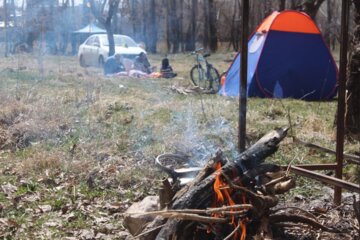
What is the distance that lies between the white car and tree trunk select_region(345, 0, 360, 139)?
1059 cm

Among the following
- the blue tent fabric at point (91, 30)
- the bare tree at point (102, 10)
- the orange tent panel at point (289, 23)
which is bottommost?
the blue tent fabric at point (91, 30)

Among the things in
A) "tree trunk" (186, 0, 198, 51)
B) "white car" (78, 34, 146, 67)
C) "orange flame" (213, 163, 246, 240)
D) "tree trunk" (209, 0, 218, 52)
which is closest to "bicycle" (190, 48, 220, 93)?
"white car" (78, 34, 146, 67)

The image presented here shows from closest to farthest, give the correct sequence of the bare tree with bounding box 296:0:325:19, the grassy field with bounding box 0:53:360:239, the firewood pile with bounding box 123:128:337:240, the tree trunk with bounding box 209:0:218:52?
1. the firewood pile with bounding box 123:128:337:240
2. the grassy field with bounding box 0:53:360:239
3. the bare tree with bounding box 296:0:325:19
4. the tree trunk with bounding box 209:0:218:52

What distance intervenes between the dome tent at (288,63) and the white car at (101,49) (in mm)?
6661

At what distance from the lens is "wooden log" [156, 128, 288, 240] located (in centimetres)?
291

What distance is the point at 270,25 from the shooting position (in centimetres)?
1003

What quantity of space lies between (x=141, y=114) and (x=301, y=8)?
240 inches

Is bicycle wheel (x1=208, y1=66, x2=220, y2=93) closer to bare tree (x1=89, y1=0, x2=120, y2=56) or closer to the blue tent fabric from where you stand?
bare tree (x1=89, y1=0, x2=120, y2=56)

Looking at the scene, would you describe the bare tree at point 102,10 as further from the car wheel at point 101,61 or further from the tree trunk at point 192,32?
the tree trunk at point 192,32

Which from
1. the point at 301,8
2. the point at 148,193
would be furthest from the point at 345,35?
the point at 301,8

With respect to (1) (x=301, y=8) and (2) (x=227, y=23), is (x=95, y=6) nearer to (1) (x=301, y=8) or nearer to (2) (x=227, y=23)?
(1) (x=301, y=8)

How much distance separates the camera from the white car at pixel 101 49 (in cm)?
1673

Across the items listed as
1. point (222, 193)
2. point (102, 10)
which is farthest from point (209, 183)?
point (102, 10)

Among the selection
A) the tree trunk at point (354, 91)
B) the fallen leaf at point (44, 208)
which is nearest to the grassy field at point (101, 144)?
the fallen leaf at point (44, 208)
